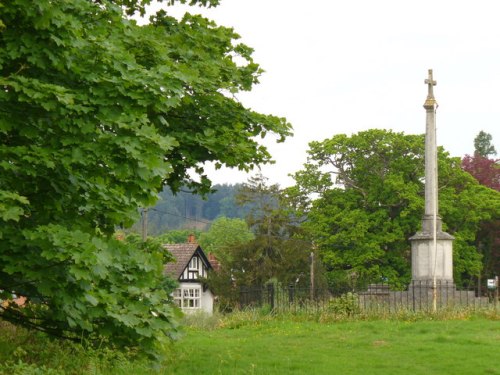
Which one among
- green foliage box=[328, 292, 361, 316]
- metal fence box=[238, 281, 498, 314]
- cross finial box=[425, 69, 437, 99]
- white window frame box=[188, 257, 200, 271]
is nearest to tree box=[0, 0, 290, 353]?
green foliage box=[328, 292, 361, 316]

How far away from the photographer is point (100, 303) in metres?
11.2

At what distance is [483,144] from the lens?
74.8 metres

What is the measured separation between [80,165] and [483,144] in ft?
221

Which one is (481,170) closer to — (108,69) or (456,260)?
(456,260)

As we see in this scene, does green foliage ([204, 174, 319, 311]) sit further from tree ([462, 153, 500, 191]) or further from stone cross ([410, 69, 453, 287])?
stone cross ([410, 69, 453, 287])

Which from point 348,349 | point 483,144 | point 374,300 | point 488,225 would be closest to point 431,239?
point 374,300

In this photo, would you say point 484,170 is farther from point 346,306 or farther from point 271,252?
point 346,306

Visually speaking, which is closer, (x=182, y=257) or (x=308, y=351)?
(x=308, y=351)

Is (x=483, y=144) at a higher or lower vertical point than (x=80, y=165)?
higher

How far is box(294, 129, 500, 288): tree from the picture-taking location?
50.1 m

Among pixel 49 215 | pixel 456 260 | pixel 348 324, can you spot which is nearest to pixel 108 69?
pixel 49 215

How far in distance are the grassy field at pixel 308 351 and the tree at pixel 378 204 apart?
998 inches

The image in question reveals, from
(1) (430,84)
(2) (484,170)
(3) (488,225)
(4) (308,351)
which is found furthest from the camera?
(2) (484,170)

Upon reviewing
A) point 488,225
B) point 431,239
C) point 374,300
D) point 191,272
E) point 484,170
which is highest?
point 484,170
